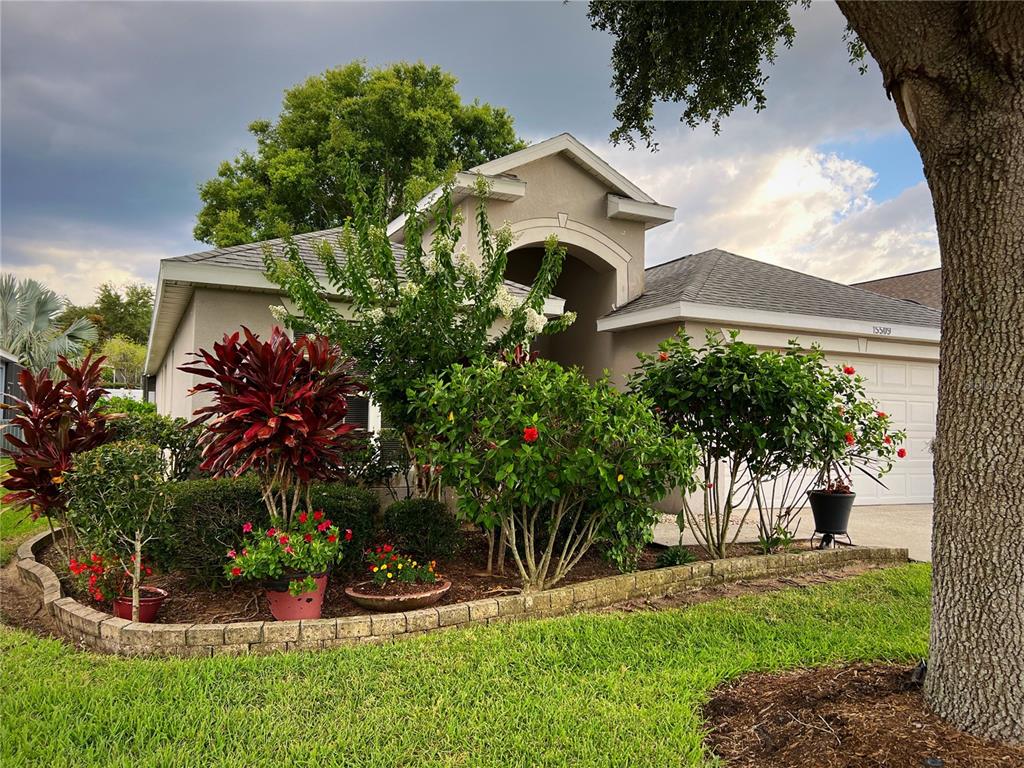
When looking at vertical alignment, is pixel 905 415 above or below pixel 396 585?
above

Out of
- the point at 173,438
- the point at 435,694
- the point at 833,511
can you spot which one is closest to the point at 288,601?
the point at 435,694

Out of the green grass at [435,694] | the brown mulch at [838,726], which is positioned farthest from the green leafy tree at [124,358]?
the brown mulch at [838,726]

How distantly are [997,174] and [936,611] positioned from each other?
201cm

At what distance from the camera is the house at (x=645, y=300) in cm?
991

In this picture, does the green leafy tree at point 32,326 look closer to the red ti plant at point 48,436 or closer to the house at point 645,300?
the house at point 645,300

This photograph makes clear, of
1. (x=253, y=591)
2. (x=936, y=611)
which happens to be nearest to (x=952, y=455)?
(x=936, y=611)

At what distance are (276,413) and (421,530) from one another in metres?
1.65

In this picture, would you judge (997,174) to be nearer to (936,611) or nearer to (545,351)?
(936,611)

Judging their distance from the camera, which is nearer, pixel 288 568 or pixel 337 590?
pixel 288 568

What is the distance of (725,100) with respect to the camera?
5.46 metres

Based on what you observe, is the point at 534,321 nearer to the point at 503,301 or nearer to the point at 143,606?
the point at 503,301

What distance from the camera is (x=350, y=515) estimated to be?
5.12 meters

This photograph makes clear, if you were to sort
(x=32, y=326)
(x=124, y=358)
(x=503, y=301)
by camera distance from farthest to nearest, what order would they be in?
(x=124, y=358), (x=32, y=326), (x=503, y=301)

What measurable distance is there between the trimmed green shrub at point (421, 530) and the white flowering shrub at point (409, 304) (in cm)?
76
